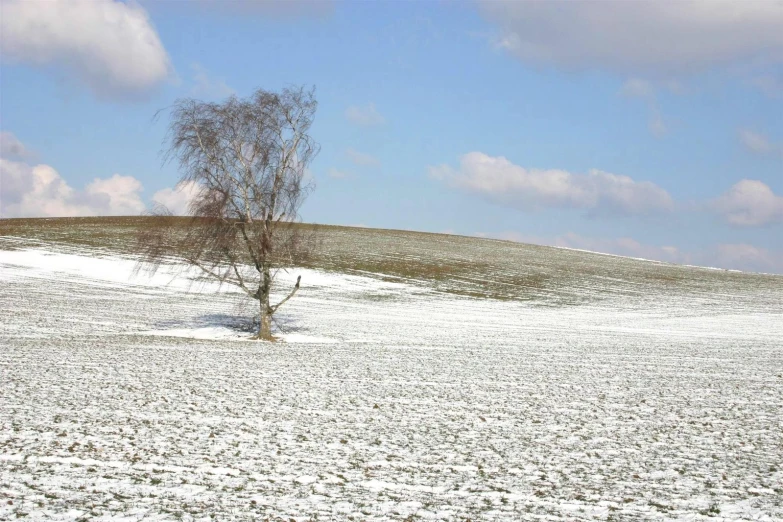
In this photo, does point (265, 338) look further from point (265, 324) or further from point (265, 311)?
point (265, 311)

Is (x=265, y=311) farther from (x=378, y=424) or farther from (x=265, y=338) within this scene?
(x=378, y=424)

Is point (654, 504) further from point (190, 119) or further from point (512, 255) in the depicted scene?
point (512, 255)

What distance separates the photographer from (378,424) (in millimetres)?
13672

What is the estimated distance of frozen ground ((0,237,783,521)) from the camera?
354 inches

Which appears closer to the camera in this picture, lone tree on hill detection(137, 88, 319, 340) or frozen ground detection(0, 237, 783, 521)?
frozen ground detection(0, 237, 783, 521)

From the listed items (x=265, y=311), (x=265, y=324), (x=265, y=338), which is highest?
(x=265, y=311)

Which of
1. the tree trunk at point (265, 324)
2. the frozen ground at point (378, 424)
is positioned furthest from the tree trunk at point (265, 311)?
the frozen ground at point (378, 424)

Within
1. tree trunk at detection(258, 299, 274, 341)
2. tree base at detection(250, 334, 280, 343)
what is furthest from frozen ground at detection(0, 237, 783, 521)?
tree trunk at detection(258, 299, 274, 341)

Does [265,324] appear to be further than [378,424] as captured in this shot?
Yes

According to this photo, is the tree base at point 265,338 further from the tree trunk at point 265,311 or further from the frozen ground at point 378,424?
the frozen ground at point 378,424

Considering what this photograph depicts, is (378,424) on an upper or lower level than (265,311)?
lower

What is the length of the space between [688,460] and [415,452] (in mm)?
4553

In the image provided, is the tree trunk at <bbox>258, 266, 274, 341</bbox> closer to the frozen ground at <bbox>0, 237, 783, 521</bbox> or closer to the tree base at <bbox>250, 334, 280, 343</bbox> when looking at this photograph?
the tree base at <bbox>250, 334, 280, 343</bbox>

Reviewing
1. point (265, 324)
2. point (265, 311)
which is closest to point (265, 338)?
point (265, 324)
